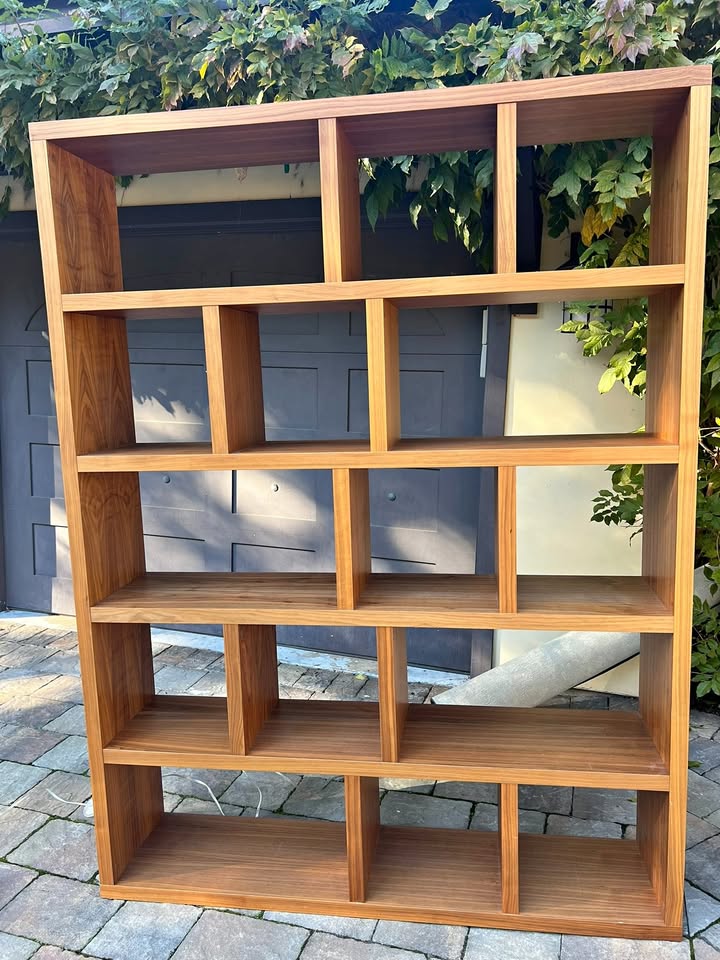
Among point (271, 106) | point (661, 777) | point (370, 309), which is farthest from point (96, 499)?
point (661, 777)

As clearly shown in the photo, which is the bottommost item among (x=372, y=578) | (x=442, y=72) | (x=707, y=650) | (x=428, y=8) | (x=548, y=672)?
(x=548, y=672)

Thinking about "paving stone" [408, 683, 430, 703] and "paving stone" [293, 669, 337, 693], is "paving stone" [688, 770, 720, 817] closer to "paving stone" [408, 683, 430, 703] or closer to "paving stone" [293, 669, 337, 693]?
"paving stone" [408, 683, 430, 703]

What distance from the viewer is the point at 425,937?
74.0 inches

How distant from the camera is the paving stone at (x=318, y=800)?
2426mm

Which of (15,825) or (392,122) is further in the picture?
(15,825)

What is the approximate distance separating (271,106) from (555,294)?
2.50 feet

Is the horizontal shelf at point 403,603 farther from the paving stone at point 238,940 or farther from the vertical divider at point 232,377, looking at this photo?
the paving stone at point 238,940

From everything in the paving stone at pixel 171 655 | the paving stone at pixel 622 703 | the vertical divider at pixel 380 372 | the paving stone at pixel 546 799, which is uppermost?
the vertical divider at pixel 380 372

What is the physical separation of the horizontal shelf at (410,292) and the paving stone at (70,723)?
1.83 m

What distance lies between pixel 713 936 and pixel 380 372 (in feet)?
5.19

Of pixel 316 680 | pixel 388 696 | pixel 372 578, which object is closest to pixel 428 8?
pixel 372 578

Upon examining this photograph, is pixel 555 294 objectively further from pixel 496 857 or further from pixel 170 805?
pixel 170 805

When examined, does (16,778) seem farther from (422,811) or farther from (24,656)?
(422,811)

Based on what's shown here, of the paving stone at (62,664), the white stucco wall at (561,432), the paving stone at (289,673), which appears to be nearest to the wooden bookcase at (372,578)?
the white stucco wall at (561,432)
